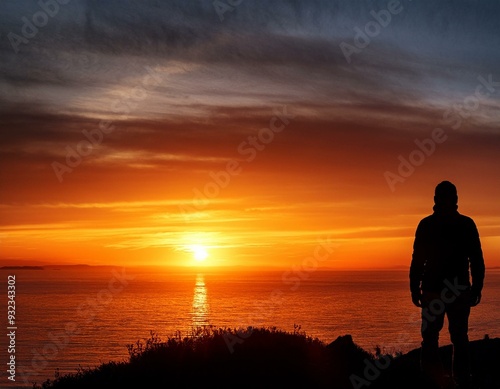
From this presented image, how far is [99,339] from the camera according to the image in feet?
235

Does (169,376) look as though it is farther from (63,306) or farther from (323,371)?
(63,306)

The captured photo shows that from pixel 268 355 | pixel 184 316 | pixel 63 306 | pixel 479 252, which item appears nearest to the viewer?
pixel 479 252

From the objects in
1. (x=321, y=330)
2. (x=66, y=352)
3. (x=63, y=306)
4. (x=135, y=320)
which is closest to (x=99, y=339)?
(x=66, y=352)

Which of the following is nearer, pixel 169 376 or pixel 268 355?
pixel 169 376

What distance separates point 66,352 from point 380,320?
48699 millimetres

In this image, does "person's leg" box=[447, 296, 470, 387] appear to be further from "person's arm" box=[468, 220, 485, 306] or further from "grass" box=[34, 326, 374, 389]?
"grass" box=[34, 326, 374, 389]

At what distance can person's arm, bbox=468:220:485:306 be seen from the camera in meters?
9.67

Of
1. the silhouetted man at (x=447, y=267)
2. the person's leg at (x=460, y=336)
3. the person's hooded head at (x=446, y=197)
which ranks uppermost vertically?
the person's hooded head at (x=446, y=197)

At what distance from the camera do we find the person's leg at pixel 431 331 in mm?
9734

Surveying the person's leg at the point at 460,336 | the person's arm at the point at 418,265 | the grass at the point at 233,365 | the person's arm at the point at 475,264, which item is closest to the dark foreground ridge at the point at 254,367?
the grass at the point at 233,365

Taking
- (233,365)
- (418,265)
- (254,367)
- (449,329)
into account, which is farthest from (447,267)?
(233,365)

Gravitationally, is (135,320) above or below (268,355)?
above

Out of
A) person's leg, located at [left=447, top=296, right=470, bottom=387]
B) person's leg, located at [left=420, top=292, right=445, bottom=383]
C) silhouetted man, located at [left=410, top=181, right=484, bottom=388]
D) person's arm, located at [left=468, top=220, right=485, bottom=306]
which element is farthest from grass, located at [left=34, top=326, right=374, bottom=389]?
person's arm, located at [left=468, top=220, right=485, bottom=306]

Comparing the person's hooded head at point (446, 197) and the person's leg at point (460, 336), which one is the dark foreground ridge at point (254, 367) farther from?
the person's hooded head at point (446, 197)
